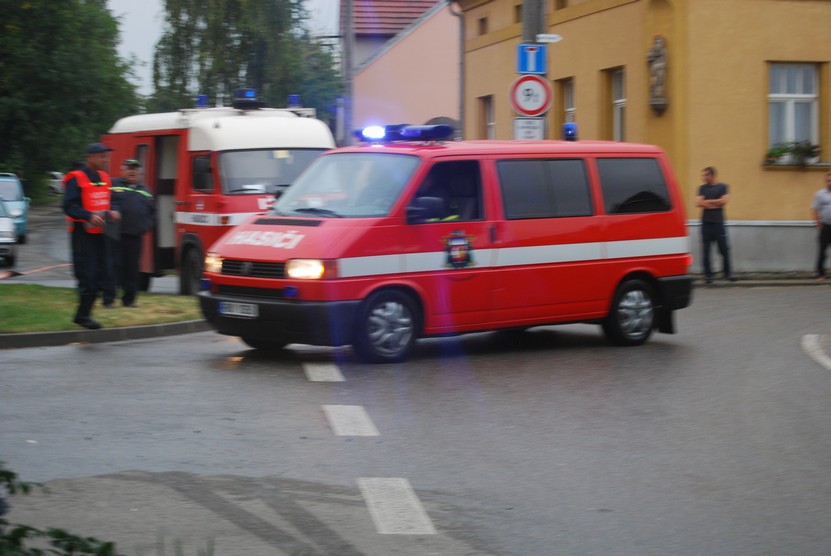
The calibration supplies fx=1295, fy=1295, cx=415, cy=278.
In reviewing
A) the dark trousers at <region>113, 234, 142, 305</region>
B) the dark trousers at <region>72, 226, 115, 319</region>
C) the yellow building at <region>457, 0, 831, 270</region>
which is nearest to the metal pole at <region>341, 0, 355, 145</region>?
the yellow building at <region>457, 0, 831, 270</region>

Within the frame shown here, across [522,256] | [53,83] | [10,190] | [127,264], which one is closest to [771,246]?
[522,256]

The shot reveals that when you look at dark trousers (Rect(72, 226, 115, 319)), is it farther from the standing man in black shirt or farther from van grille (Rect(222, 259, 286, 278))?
the standing man in black shirt

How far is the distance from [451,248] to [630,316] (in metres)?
2.24

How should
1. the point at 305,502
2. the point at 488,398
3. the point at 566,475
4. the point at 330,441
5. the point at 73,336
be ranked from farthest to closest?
the point at 73,336
the point at 488,398
the point at 330,441
the point at 566,475
the point at 305,502

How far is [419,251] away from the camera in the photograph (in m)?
11.0

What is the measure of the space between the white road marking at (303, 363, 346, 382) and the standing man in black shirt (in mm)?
10476

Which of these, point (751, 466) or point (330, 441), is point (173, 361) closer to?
point (330, 441)

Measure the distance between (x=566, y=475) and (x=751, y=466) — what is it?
107 centimetres

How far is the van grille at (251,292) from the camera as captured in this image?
1079 centimetres

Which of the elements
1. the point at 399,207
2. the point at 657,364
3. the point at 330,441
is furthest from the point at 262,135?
the point at 330,441

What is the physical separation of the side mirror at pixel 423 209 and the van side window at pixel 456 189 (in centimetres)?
8

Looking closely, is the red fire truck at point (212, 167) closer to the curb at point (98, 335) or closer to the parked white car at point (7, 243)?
the curb at point (98, 335)

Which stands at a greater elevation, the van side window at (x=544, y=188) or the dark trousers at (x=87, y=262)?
the van side window at (x=544, y=188)

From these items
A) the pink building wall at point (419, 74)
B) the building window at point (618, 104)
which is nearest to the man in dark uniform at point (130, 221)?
the building window at point (618, 104)
